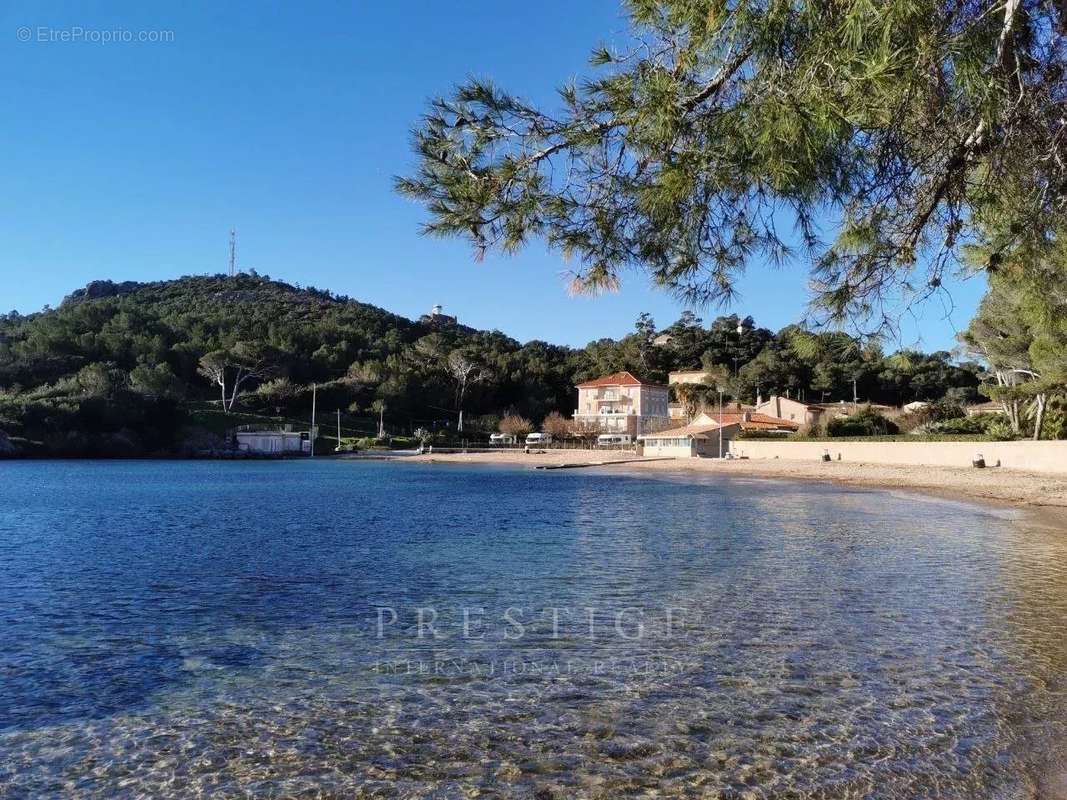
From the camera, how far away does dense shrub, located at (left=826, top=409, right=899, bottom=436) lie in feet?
180

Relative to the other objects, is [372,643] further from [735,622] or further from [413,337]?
[413,337]

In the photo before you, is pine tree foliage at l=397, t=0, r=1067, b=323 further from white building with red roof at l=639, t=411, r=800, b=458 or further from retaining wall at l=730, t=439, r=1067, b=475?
white building with red roof at l=639, t=411, r=800, b=458

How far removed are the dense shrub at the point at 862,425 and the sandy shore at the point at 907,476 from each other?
948 centimetres

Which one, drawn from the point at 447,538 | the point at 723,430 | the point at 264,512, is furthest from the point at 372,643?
the point at 723,430

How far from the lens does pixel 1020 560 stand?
1276 centimetres

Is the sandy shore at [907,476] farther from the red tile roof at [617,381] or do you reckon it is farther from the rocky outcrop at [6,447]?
the rocky outcrop at [6,447]

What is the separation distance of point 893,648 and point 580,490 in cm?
2618

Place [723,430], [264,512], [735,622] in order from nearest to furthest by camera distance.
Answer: [735,622] < [264,512] < [723,430]

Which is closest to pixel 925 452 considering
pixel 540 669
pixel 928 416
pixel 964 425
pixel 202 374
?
pixel 964 425

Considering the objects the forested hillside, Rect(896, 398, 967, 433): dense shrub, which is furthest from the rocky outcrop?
Rect(896, 398, 967, 433): dense shrub

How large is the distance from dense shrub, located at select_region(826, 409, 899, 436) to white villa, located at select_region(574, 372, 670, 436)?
90.4ft

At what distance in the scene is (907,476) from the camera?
117 feet

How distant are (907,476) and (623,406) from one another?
49.5 metres

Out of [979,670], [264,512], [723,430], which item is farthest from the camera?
[723,430]
